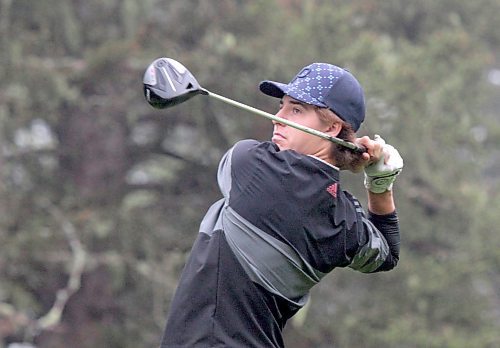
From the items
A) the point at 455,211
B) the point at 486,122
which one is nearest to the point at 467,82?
the point at 486,122

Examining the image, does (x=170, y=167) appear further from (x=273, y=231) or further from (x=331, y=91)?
(x=273, y=231)

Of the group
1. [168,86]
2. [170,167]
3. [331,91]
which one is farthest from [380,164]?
[170,167]

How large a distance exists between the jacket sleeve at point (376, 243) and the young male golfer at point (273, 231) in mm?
106

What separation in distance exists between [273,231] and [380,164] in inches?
23.0

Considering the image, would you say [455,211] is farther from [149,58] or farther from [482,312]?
[149,58]

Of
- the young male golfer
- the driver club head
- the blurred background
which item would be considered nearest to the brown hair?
the young male golfer

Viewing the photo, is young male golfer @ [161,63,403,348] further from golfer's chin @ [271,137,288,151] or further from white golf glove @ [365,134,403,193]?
white golf glove @ [365,134,403,193]

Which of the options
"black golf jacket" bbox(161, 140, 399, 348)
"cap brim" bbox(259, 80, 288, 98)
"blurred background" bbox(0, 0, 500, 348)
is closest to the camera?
"black golf jacket" bbox(161, 140, 399, 348)

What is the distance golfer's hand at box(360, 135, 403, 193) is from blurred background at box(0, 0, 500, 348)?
9094 mm

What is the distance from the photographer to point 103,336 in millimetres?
13305

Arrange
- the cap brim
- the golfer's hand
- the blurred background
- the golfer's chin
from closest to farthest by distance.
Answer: the golfer's chin < the cap brim < the golfer's hand < the blurred background

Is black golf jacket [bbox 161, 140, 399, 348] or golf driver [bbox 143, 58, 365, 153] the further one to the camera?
golf driver [bbox 143, 58, 365, 153]

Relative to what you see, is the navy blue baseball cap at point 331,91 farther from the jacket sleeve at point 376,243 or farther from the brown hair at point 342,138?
the jacket sleeve at point 376,243

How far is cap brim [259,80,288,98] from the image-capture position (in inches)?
135
